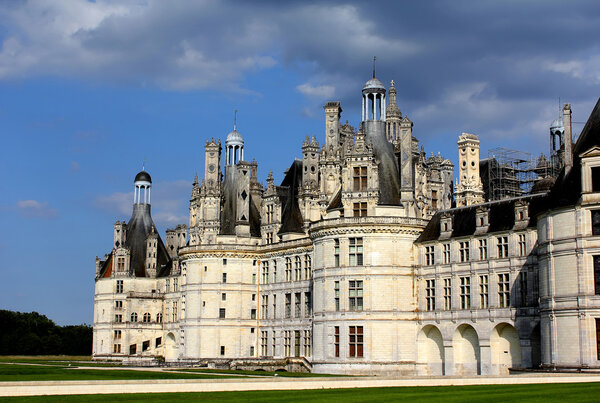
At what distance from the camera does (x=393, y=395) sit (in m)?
30.1

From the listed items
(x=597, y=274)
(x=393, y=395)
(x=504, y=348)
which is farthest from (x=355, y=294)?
(x=393, y=395)

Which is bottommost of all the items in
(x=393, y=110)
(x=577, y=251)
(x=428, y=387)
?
(x=428, y=387)

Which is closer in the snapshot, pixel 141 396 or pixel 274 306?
pixel 141 396

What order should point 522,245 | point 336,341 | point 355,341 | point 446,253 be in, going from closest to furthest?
1. point 522,245
2. point 446,253
3. point 355,341
4. point 336,341

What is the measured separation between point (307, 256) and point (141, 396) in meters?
37.6

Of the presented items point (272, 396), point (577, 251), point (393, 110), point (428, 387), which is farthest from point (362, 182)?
point (272, 396)

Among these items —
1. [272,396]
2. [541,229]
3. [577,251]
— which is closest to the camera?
[272,396]

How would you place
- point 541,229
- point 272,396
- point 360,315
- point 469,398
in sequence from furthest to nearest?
point 360,315, point 541,229, point 272,396, point 469,398

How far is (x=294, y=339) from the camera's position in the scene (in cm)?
6856

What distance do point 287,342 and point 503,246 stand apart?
2399 cm

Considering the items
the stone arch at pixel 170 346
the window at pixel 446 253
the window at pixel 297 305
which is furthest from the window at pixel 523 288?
the stone arch at pixel 170 346

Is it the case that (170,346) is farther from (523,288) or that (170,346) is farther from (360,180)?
(523,288)

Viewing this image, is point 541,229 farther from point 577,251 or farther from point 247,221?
point 247,221

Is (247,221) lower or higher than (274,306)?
higher
